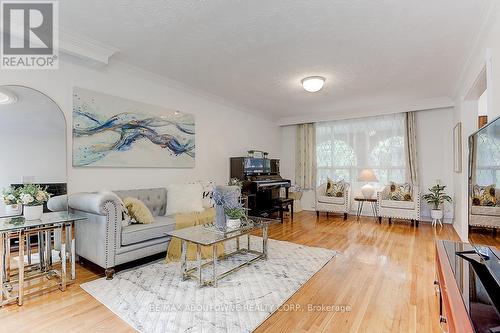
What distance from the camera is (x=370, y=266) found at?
2957 mm

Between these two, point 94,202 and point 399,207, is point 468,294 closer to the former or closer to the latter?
point 94,202

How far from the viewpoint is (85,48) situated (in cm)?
287

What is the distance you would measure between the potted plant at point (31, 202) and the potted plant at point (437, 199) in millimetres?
6316

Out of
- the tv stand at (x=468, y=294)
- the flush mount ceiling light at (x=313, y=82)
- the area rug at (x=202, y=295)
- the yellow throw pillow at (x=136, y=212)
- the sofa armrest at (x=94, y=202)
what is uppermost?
the flush mount ceiling light at (x=313, y=82)

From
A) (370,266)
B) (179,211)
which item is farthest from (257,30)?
(370,266)

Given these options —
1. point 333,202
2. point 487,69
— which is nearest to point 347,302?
point 487,69

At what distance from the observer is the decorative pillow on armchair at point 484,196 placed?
1.41 meters

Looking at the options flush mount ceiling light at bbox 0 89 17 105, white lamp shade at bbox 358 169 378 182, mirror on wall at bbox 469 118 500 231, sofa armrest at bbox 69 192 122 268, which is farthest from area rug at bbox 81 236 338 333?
white lamp shade at bbox 358 169 378 182

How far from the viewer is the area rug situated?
1.87 meters

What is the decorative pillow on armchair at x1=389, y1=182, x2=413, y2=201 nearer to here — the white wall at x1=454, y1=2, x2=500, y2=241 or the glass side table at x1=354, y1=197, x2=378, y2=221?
the glass side table at x1=354, y1=197, x2=378, y2=221

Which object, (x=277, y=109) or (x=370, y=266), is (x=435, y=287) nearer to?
(x=370, y=266)

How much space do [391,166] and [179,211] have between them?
490 cm

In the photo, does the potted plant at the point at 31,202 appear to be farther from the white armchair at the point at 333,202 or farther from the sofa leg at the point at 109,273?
the white armchair at the point at 333,202

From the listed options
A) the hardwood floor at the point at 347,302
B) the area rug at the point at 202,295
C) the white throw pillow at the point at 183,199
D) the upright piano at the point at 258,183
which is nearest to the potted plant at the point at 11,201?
the hardwood floor at the point at 347,302
